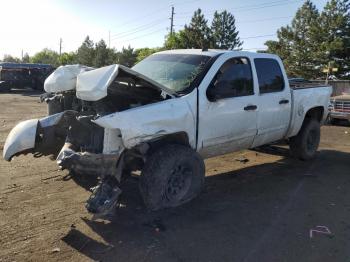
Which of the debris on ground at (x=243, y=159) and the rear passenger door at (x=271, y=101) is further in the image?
the debris on ground at (x=243, y=159)

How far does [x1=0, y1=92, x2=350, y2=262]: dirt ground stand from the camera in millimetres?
4250

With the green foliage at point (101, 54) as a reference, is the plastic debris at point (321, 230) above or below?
below

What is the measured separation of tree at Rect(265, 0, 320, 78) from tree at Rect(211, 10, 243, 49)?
645cm

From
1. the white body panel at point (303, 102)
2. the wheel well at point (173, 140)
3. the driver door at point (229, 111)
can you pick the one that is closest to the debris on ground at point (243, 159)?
the white body panel at point (303, 102)

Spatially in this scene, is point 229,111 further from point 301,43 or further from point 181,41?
point 181,41

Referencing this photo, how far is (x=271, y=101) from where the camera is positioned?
6793 millimetres

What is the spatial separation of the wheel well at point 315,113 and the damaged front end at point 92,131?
4.04 metres

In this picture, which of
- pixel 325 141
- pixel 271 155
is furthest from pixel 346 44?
pixel 271 155

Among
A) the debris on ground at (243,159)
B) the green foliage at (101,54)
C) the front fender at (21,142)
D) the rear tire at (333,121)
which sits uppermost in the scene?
the green foliage at (101,54)

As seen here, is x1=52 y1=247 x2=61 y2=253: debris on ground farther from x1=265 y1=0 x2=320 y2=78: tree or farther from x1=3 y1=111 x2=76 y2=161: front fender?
x1=265 y1=0 x2=320 y2=78: tree

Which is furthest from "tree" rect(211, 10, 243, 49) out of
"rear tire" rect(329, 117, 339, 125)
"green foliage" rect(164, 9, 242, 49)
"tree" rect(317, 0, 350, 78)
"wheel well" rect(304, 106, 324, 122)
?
"wheel well" rect(304, 106, 324, 122)

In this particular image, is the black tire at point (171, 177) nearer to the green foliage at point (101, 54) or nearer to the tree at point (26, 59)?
the green foliage at point (101, 54)

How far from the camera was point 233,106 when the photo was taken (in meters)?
6.00

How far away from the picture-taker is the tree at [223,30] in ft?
176
